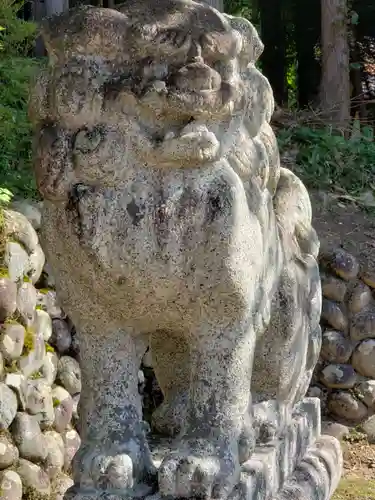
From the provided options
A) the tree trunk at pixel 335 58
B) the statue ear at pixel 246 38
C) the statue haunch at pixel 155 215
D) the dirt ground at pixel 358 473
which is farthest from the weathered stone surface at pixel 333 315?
the statue ear at pixel 246 38

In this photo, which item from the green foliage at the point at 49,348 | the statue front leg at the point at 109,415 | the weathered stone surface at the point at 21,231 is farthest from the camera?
the green foliage at the point at 49,348

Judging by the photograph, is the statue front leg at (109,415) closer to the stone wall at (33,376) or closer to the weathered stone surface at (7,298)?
the stone wall at (33,376)

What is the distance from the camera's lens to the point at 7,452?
12.0 ft

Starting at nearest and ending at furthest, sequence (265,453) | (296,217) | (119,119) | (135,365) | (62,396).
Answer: (119,119) < (135,365) < (265,453) < (296,217) < (62,396)

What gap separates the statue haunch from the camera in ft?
5.65

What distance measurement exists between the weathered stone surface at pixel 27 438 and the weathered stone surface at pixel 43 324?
0.41 m

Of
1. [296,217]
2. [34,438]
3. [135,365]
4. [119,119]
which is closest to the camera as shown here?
[119,119]

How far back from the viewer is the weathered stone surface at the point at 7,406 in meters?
3.66

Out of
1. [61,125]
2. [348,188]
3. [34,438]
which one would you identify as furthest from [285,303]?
[348,188]

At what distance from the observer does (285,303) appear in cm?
213

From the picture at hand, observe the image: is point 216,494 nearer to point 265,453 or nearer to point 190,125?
point 265,453

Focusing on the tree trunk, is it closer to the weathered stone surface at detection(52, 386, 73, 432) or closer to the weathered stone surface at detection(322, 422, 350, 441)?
the weathered stone surface at detection(322, 422, 350, 441)

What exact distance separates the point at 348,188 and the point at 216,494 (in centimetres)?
466

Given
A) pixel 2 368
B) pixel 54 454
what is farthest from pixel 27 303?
pixel 54 454
